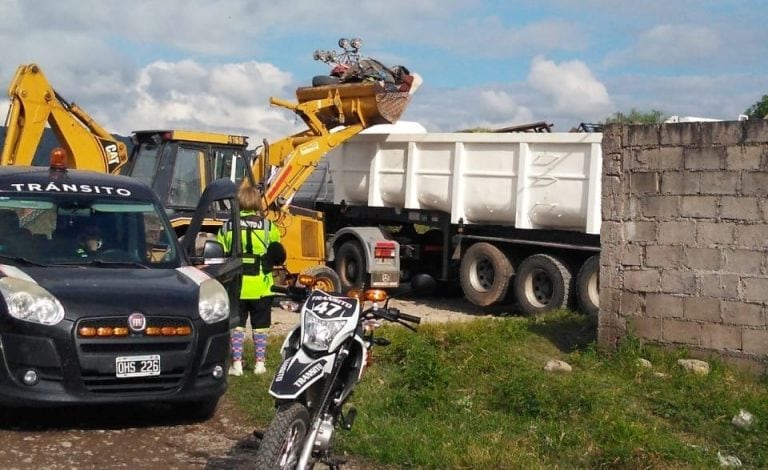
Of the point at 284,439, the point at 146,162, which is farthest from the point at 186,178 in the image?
the point at 284,439

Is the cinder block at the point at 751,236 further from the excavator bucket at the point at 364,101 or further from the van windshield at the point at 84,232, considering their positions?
the excavator bucket at the point at 364,101

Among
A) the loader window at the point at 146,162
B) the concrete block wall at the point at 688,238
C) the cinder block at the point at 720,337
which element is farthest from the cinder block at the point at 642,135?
the loader window at the point at 146,162

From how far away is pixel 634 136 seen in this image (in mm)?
10547

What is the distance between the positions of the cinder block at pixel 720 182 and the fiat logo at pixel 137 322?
5.21m

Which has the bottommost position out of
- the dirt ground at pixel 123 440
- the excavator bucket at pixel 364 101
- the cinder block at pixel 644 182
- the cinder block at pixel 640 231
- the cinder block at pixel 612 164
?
the dirt ground at pixel 123 440

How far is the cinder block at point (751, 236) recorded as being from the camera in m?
9.55

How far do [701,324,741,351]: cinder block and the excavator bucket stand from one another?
7.85 metres

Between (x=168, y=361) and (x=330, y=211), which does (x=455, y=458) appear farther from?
(x=330, y=211)

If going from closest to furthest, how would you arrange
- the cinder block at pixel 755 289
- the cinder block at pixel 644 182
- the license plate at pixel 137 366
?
the license plate at pixel 137 366, the cinder block at pixel 755 289, the cinder block at pixel 644 182

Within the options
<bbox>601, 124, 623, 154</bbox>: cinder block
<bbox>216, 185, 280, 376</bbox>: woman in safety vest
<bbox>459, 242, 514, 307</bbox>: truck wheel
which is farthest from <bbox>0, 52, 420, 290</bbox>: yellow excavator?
<bbox>601, 124, 623, 154</bbox>: cinder block

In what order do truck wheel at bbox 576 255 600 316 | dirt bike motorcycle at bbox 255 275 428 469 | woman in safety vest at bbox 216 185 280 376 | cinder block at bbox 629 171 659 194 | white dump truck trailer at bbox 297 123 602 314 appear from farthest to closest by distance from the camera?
white dump truck trailer at bbox 297 123 602 314 → truck wheel at bbox 576 255 600 316 → cinder block at bbox 629 171 659 194 → woman in safety vest at bbox 216 185 280 376 → dirt bike motorcycle at bbox 255 275 428 469

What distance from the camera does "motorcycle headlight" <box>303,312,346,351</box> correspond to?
5.76 meters

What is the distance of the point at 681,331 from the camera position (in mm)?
10078

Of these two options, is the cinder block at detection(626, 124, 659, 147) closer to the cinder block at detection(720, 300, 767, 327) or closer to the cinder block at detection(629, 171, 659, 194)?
the cinder block at detection(629, 171, 659, 194)
